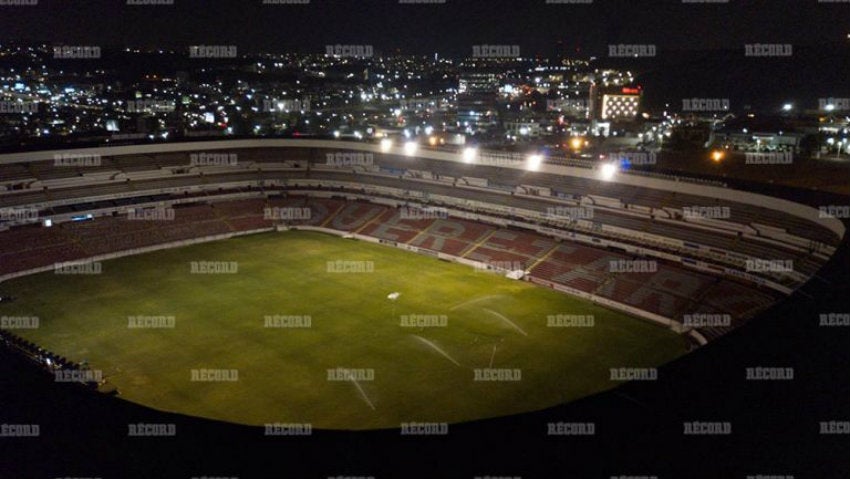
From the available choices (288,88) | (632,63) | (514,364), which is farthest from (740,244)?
(632,63)

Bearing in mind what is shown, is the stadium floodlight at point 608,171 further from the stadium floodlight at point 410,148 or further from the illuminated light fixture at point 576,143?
the illuminated light fixture at point 576,143

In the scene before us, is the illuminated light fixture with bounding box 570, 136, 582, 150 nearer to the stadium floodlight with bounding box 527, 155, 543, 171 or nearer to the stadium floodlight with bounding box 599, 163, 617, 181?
the stadium floodlight with bounding box 527, 155, 543, 171

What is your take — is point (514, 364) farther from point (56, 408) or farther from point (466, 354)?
point (56, 408)

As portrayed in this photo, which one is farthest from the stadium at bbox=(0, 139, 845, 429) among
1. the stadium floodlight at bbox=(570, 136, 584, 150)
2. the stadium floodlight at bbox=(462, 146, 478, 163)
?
the stadium floodlight at bbox=(570, 136, 584, 150)

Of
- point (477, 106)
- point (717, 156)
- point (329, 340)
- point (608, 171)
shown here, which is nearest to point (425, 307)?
point (329, 340)

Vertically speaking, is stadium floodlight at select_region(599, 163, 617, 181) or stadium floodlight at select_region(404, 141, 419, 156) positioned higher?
stadium floodlight at select_region(404, 141, 419, 156)

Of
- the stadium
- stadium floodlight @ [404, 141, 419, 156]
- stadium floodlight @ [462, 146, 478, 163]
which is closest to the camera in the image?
the stadium
